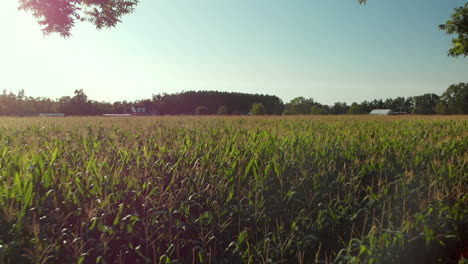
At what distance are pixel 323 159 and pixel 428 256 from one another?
266 centimetres

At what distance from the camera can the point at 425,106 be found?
123 metres

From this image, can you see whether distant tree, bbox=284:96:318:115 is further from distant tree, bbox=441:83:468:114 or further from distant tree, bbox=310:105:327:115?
distant tree, bbox=441:83:468:114

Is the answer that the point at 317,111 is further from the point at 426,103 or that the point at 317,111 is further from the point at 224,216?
the point at 224,216

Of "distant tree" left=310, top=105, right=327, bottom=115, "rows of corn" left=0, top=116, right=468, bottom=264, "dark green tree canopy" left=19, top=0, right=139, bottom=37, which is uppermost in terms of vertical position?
"dark green tree canopy" left=19, top=0, right=139, bottom=37

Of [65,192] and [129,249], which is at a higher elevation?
[65,192]

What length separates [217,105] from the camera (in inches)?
4919

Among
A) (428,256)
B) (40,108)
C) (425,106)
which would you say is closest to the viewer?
(428,256)

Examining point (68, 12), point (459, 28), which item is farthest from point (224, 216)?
point (459, 28)

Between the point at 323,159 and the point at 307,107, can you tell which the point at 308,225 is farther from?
the point at 307,107

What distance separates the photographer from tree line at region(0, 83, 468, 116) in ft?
263

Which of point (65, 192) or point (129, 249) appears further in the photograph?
point (65, 192)

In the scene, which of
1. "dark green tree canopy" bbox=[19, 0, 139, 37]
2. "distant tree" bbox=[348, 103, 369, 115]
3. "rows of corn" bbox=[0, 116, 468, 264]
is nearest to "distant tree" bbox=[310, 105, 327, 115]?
"distant tree" bbox=[348, 103, 369, 115]

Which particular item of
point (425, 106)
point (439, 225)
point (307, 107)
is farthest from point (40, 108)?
point (425, 106)

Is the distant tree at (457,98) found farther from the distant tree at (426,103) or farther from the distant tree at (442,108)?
the distant tree at (426,103)
